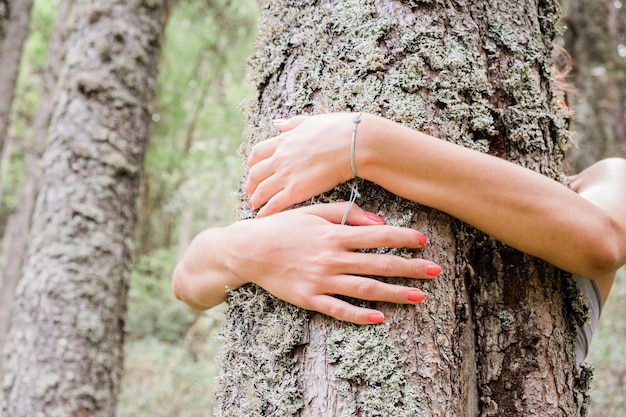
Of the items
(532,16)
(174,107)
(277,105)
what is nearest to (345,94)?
(277,105)

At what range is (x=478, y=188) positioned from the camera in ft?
4.09

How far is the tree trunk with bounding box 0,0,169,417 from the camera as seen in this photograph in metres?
2.88

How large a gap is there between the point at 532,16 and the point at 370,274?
3.38 ft

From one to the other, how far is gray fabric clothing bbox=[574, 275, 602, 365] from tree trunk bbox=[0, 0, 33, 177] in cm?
612

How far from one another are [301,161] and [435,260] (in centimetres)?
43

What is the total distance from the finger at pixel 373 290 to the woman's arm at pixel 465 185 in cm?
23

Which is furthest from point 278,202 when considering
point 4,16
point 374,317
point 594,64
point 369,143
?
point 594,64

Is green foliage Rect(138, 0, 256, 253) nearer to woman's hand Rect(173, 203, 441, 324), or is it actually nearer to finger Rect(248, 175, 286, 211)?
finger Rect(248, 175, 286, 211)

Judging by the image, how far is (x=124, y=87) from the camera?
3.29m

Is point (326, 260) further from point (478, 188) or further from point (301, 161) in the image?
point (478, 188)

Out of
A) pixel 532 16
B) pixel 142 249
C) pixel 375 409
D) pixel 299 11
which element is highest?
pixel 299 11

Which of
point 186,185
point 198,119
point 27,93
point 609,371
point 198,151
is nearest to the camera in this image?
point 609,371

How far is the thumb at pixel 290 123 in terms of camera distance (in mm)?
1390

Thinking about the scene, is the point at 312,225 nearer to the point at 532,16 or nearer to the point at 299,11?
the point at 299,11
